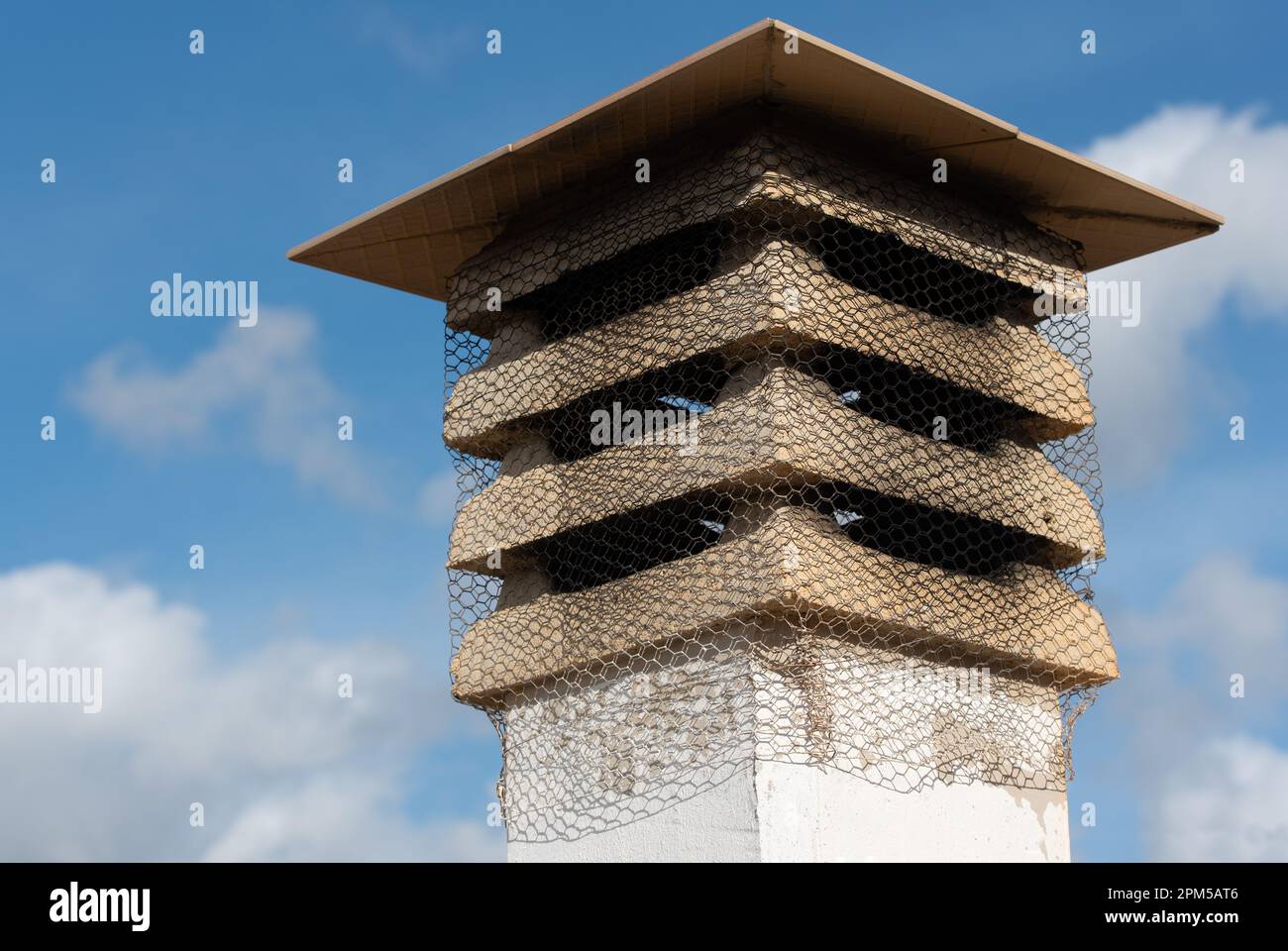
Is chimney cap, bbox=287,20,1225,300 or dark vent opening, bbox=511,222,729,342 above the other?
chimney cap, bbox=287,20,1225,300

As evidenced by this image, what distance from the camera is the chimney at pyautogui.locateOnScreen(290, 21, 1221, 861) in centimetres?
784

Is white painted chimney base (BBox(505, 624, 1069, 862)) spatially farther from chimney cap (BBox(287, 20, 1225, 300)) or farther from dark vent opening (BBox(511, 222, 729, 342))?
chimney cap (BBox(287, 20, 1225, 300))

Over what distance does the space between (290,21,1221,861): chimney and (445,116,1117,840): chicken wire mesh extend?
2cm

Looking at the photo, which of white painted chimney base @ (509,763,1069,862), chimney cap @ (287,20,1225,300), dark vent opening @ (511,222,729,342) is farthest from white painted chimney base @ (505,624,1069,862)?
chimney cap @ (287,20,1225,300)

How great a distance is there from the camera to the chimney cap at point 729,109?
26.0 ft

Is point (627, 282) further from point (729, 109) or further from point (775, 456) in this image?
point (775, 456)

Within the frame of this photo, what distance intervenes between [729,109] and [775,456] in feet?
5.57

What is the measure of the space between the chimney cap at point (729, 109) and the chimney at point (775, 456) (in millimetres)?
21

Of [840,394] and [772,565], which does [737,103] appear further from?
[772,565]

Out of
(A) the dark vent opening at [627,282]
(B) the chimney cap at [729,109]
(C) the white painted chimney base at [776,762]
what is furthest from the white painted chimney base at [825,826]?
(B) the chimney cap at [729,109]

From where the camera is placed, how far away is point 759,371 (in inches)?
317

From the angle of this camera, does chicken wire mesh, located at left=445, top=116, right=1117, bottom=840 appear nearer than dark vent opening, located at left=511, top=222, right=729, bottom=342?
Yes

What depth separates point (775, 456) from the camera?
7.74m
